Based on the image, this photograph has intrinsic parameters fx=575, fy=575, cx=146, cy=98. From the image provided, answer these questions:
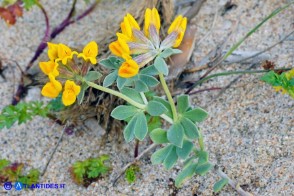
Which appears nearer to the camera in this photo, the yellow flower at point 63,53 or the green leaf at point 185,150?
the yellow flower at point 63,53

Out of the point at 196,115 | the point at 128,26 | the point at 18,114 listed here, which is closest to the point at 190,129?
the point at 196,115

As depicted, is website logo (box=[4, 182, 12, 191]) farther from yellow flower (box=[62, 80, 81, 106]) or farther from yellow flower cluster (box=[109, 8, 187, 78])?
yellow flower cluster (box=[109, 8, 187, 78])

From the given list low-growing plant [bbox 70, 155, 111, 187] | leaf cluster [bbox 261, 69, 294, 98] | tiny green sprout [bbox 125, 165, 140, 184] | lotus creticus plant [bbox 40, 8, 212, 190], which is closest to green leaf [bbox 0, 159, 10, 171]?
low-growing plant [bbox 70, 155, 111, 187]

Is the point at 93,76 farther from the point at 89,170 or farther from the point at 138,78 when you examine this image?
the point at 89,170

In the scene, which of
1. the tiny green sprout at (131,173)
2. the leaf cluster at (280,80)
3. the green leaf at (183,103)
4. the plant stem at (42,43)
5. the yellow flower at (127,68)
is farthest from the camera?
the plant stem at (42,43)

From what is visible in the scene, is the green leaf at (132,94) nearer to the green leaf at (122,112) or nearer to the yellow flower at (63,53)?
the green leaf at (122,112)

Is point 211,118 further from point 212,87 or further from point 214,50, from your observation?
point 214,50

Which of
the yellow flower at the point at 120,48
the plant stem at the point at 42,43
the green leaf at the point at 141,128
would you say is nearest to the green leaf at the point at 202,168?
the green leaf at the point at 141,128
